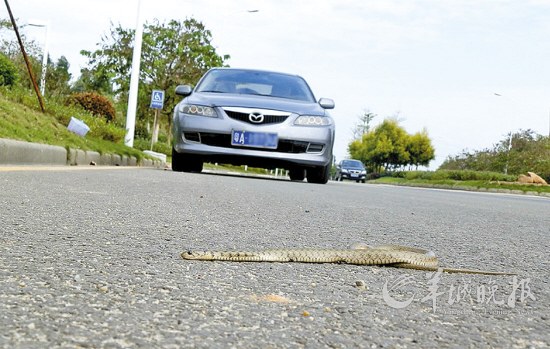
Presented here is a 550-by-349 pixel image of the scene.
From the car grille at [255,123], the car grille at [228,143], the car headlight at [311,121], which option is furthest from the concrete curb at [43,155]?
the car headlight at [311,121]

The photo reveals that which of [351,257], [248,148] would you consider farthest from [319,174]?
[351,257]

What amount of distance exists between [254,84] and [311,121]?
129 centimetres

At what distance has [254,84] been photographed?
9.23m

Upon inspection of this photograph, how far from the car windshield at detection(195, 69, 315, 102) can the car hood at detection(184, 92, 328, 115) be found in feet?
1.06

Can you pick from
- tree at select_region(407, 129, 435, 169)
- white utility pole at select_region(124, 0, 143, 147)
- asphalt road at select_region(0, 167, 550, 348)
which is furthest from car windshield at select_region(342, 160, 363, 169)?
asphalt road at select_region(0, 167, 550, 348)

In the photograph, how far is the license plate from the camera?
26.7 feet

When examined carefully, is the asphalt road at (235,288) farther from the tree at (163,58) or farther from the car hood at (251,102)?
the tree at (163,58)

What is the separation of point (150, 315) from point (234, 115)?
6.89 meters

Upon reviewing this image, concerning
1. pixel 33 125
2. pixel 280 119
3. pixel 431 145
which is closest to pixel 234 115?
pixel 280 119

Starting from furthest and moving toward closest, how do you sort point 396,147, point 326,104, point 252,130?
point 396,147
point 326,104
point 252,130

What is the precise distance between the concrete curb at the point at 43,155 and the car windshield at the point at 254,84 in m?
1.74

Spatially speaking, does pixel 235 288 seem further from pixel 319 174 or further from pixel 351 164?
pixel 351 164

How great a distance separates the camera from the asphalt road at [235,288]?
1234 mm

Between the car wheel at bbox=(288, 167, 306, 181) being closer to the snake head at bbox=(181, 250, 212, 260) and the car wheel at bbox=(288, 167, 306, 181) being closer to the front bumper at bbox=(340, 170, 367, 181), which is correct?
the snake head at bbox=(181, 250, 212, 260)
